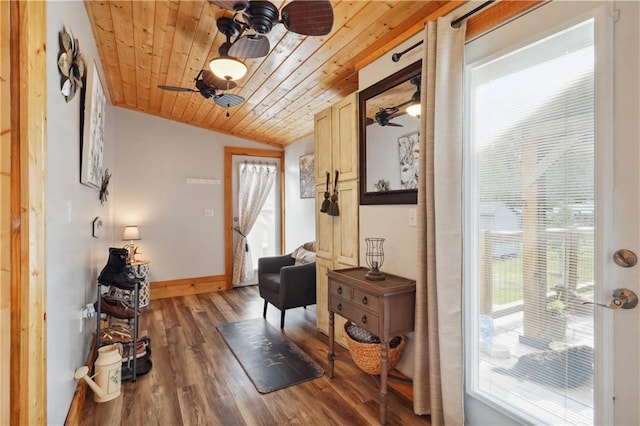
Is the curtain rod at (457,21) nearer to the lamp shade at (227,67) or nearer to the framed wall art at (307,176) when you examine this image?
the lamp shade at (227,67)

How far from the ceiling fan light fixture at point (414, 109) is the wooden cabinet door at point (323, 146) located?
99 cm

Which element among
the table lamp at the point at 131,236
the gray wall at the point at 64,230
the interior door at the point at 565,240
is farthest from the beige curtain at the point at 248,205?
the interior door at the point at 565,240

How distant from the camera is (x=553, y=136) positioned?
1.39 metres

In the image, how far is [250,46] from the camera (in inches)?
78.1

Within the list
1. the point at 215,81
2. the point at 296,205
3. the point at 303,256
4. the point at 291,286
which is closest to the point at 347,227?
the point at 291,286

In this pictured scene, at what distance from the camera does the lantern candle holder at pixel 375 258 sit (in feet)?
6.88

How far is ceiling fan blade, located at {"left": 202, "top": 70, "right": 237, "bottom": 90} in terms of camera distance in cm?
267

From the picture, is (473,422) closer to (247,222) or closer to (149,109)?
(247,222)

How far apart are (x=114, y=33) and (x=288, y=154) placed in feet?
10.2

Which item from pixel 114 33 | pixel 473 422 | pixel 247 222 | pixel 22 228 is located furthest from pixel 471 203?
pixel 247 222

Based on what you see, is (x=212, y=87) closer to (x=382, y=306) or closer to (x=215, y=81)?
(x=215, y=81)

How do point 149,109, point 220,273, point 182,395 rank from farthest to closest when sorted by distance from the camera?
point 220,273 < point 149,109 < point 182,395

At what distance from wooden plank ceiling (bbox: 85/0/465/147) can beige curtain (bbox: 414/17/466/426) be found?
0.36 m

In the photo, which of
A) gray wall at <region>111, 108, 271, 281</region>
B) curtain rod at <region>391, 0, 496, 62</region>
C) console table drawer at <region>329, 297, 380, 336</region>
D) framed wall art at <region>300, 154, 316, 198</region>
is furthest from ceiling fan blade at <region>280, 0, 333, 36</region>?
gray wall at <region>111, 108, 271, 281</region>
